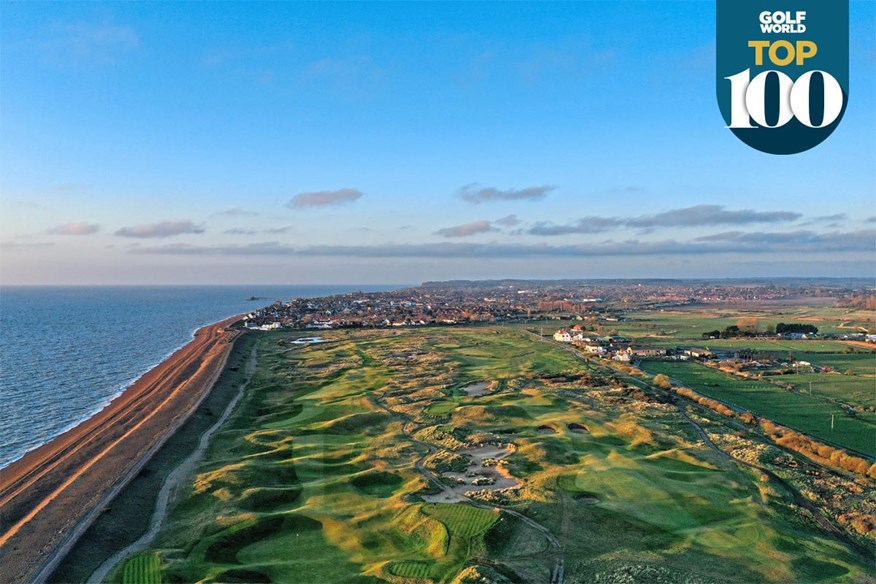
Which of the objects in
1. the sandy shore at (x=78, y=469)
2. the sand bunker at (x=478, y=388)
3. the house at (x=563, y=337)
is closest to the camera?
the sandy shore at (x=78, y=469)

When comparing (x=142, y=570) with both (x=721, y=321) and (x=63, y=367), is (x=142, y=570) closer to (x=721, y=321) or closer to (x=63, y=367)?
(x=63, y=367)

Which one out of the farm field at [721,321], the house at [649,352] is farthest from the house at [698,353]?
the farm field at [721,321]

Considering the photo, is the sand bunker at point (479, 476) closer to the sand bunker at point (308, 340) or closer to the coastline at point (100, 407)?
the coastline at point (100, 407)

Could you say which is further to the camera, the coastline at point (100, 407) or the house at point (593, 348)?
the house at point (593, 348)

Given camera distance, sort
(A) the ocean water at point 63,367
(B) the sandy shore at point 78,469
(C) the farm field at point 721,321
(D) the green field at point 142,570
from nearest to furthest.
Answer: (D) the green field at point 142,570 → (B) the sandy shore at point 78,469 → (A) the ocean water at point 63,367 → (C) the farm field at point 721,321

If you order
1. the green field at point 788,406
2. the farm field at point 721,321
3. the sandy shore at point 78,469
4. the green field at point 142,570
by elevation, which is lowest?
the green field at point 788,406

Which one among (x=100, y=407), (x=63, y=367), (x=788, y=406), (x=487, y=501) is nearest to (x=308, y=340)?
(x=63, y=367)
